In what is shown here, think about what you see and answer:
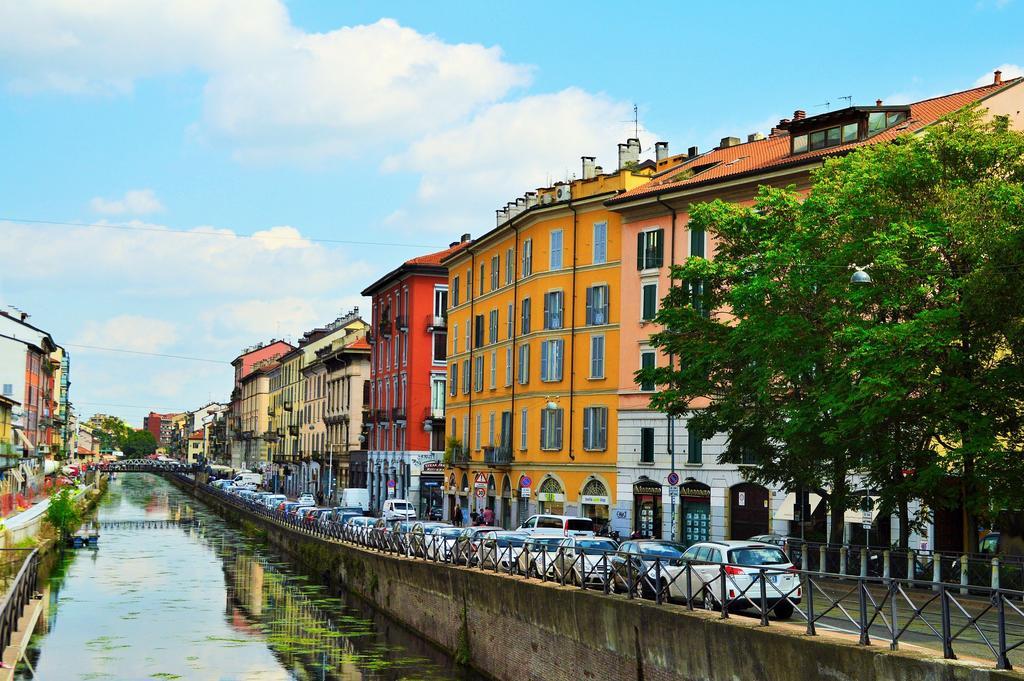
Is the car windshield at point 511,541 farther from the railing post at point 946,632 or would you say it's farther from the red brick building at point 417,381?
the red brick building at point 417,381

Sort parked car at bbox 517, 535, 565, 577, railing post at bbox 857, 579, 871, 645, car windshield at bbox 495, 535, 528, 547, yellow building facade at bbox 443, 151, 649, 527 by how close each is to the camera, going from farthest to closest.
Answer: yellow building facade at bbox 443, 151, 649, 527 → car windshield at bbox 495, 535, 528, 547 → parked car at bbox 517, 535, 565, 577 → railing post at bbox 857, 579, 871, 645

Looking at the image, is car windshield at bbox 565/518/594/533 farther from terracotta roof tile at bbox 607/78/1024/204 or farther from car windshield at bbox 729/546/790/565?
car windshield at bbox 729/546/790/565

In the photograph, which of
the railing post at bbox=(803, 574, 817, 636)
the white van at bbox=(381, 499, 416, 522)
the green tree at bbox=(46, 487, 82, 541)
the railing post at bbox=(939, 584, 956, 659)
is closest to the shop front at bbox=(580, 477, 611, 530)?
the white van at bbox=(381, 499, 416, 522)

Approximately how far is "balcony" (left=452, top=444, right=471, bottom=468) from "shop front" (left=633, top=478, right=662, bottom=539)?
18.6 metres

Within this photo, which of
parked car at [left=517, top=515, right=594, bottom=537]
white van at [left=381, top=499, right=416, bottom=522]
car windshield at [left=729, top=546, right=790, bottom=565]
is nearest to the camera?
A: car windshield at [left=729, top=546, right=790, bottom=565]

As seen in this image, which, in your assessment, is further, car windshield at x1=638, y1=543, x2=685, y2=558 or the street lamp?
car windshield at x1=638, y1=543, x2=685, y2=558

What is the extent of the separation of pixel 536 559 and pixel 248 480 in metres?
117

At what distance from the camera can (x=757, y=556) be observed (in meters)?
24.8

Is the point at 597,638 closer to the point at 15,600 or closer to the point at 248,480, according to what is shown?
the point at 15,600

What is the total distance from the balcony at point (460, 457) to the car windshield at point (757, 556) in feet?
157

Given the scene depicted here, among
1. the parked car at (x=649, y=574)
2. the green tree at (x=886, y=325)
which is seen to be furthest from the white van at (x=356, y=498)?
the parked car at (x=649, y=574)

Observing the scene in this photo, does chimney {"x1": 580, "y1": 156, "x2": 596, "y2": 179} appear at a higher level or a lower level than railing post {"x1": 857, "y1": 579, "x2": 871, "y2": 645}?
higher

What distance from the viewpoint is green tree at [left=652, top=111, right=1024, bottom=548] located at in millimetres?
26938

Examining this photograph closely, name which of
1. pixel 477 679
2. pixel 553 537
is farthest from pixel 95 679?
pixel 553 537
